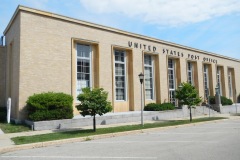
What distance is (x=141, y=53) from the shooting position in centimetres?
2717

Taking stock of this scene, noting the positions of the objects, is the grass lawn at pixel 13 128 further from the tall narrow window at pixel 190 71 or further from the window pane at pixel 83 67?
the tall narrow window at pixel 190 71

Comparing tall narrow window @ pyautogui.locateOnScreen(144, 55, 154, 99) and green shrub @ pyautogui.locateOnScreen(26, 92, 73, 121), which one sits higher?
tall narrow window @ pyautogui.locateOnScreen(144, 55, 154, 99)

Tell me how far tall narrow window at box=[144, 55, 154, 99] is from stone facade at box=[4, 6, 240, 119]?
0.52 metres

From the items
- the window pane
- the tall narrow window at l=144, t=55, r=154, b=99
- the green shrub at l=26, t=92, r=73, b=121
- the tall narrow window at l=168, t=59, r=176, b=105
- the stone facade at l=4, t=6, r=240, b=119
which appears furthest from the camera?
the tall narrow window at l=168, t=59, r=176, b=105

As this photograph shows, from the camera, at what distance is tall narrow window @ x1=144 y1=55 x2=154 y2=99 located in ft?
92.9

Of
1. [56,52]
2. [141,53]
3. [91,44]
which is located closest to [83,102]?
[56,52]

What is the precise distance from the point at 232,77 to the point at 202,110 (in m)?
17.7

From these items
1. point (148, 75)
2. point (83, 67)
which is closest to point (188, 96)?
point (148, 75)

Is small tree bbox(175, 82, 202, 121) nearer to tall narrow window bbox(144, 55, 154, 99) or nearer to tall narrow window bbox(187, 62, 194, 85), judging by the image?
tall narrow window bbox(144, 55, 154, 99)

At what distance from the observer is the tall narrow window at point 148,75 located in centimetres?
2831

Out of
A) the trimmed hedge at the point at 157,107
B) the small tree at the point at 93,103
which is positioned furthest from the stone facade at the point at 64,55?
the small tree at the point at 93,103

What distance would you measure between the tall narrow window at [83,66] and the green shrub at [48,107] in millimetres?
4864

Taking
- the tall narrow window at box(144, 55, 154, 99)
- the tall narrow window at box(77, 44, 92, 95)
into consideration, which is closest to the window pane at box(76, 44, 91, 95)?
the tall narrow window at box(77, 44, 92, 95)

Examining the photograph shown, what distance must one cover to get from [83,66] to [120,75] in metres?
4.39
